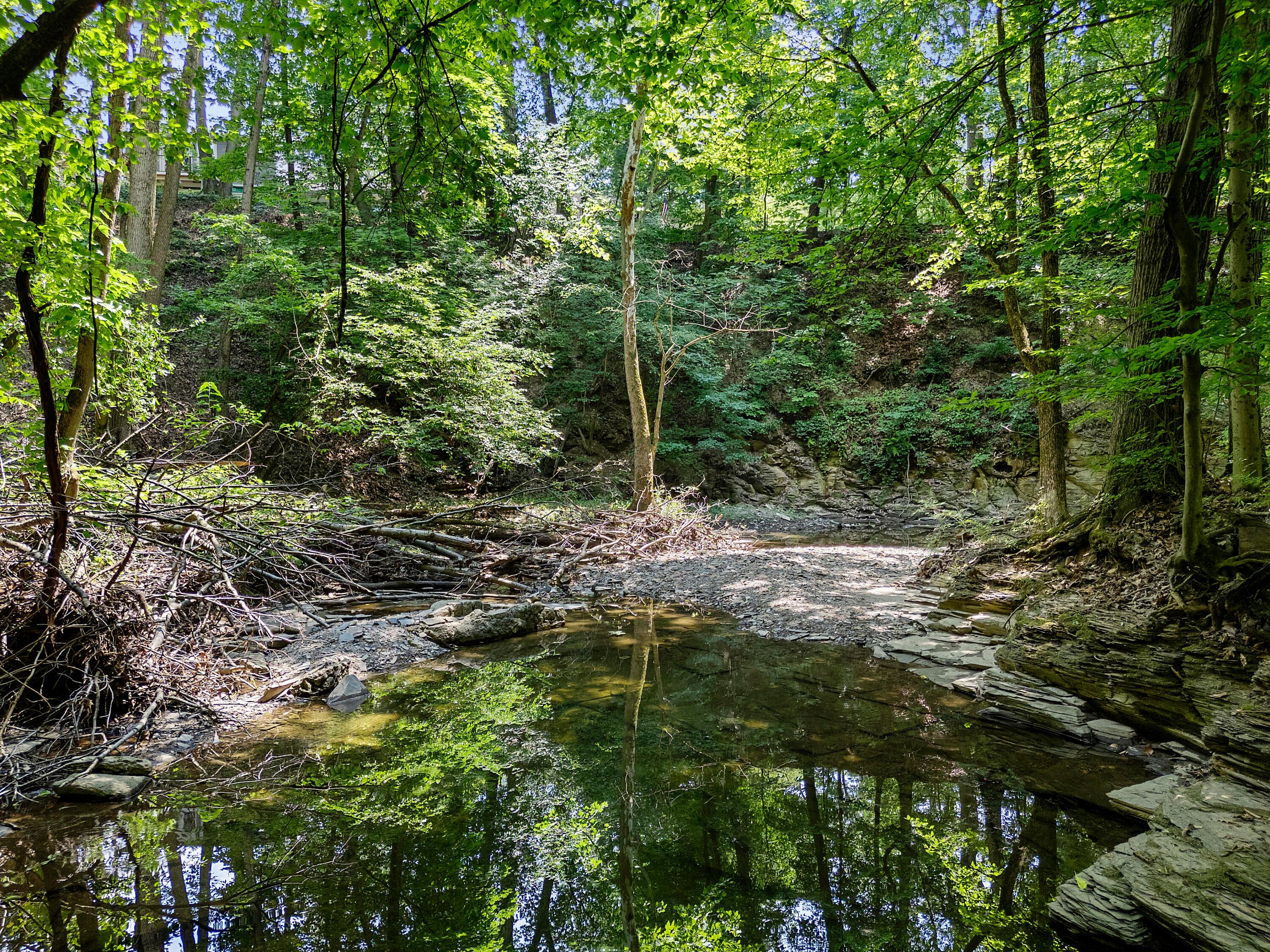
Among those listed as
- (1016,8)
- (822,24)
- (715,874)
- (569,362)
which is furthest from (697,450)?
(715,874)

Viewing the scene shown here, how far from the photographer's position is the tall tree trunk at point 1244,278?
4152 millimetres

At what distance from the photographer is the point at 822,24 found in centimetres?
797

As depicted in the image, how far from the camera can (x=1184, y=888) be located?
226 cm

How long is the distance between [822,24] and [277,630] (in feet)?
33.3

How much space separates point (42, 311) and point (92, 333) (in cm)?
47

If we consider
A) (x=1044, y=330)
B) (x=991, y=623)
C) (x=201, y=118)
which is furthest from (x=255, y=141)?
(x=991, y=623)

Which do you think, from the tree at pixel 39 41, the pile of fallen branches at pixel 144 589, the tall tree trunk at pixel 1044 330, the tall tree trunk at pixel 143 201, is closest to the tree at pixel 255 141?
the tall tree trunk at pixel 143 201

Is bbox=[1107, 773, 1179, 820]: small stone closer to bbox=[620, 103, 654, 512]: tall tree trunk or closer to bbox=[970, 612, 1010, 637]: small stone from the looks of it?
bbox=[970, 612, 1010, 637]: small stone

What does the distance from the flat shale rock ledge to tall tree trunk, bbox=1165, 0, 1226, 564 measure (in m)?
2.19

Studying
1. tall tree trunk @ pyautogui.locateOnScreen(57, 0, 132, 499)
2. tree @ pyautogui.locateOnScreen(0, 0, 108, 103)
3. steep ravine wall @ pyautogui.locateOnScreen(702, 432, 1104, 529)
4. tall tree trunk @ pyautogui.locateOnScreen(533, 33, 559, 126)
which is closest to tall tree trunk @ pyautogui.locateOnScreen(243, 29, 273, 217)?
tall tree trunk @ pyautogui.locateOnScreen(533, 33, 559, 126)

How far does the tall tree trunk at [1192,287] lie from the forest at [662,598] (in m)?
0.03

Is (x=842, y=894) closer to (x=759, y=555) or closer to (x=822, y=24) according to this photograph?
(x=759, y=555)

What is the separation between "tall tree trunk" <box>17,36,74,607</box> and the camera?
2.82m

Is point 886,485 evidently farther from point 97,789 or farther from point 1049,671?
point 97,789
